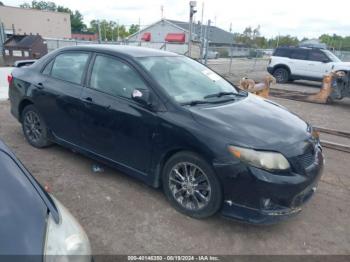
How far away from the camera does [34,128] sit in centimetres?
479

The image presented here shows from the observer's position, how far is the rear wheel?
15.1m

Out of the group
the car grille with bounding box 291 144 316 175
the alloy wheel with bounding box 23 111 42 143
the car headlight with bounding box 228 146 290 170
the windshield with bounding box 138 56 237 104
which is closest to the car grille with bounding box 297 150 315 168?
the car grille with bounding box 291 144 316 175

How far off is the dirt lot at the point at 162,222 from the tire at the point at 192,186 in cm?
13

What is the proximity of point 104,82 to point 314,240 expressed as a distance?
2876 millimetres

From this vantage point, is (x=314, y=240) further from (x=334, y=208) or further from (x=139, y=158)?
(x=139, y=158)

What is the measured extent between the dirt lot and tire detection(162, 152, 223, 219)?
5.2 inches

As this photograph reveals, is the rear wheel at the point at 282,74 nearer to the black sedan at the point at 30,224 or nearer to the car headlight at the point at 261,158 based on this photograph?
the car headlight at the point at 261,158

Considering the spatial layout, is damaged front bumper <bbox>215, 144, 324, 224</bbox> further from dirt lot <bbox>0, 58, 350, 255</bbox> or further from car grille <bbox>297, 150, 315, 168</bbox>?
dirt lot <bbox>0, 58, 350, 255</bbox>

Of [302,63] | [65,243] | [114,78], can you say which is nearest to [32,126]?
[114,78]

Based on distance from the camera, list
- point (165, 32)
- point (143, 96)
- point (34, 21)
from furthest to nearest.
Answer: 1. point (165, 32)
2. point (34, 21)
3. point (143, 96)

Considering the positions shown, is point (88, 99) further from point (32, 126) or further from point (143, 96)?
point (32, 126)

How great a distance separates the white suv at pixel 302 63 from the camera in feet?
45.3

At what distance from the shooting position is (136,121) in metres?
3.42

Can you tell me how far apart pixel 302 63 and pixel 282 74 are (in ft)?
3.46
